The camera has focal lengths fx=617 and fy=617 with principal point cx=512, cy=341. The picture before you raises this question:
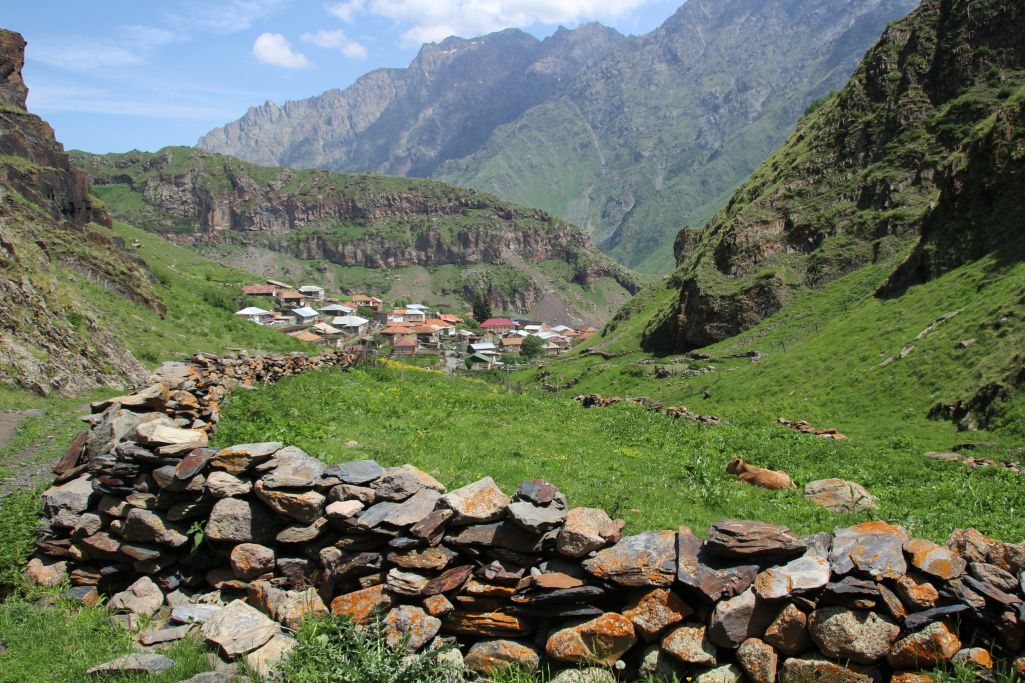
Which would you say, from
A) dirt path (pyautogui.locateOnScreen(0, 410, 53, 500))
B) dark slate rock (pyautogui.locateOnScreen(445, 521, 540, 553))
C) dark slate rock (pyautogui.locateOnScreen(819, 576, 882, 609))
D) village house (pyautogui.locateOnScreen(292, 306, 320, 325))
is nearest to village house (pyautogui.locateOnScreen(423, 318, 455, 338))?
village house (pyautogui.locateOnScreen(292, 306, 320, 325))

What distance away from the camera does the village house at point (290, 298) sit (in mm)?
151625

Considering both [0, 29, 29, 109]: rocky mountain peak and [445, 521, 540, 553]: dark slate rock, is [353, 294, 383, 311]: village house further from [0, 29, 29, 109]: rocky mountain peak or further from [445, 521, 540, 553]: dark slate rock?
[445, 521, 540, 553]: dark slate rock

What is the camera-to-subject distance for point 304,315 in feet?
457

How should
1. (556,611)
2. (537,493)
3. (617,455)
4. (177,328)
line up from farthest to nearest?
1. (177,328)
2. (617,455)
3. (537,493)
4. (556,611)

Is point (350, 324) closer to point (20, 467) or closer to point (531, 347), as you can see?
point (531, 347)

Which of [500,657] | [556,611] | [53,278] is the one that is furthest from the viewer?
[53,278]

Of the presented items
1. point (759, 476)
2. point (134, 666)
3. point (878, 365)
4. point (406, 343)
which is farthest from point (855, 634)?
point (406, 343)

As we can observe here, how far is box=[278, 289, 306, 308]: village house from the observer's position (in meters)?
152

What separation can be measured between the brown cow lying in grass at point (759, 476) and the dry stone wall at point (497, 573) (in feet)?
12.6

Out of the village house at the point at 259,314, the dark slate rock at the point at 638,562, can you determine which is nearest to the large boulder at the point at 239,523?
the dark slate rock at the point at 638,562

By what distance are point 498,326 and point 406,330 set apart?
4770 centimetres

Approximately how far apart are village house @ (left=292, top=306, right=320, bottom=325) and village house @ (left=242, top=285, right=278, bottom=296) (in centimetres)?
894

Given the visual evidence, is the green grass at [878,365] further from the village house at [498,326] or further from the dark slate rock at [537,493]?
the village house at [498,326]

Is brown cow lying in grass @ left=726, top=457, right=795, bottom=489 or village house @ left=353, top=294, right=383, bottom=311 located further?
village house @ left=353, top=294, right=383, bottom=311
